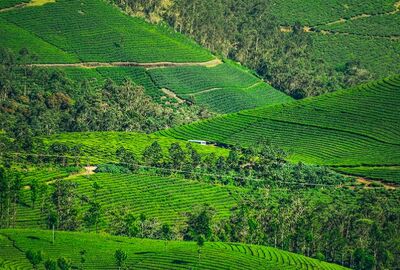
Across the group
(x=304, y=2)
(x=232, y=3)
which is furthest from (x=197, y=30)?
(x=304, y=2)

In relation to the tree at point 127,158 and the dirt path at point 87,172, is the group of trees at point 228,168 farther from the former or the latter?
the dirt path at point 87,172

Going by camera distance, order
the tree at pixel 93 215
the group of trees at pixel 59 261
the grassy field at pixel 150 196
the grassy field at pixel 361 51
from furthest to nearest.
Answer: the grassy field at pixel 361 51
the grassy field at pixel 150 196
the tree at pixel 93 215
the group of trees at pixel 59 261

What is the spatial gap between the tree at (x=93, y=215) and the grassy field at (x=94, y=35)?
47333mm

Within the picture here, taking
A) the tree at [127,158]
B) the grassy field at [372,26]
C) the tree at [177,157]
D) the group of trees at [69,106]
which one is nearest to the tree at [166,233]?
the tree at [127,158]

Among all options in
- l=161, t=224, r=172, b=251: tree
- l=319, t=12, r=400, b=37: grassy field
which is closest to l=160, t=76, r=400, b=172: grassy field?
l=161, t=224, r=172, b=251: tree

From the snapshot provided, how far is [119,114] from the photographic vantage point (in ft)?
424

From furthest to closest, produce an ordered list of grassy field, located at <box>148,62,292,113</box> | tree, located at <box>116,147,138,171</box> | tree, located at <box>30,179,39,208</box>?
grassy field, located at <box>148,62,292,113</box> → tree, located at <box>116,147,138,171</box> → tree, located at <box>30,179,39,208</box>

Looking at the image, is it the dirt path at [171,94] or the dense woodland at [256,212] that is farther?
the dirt path at [171,94]

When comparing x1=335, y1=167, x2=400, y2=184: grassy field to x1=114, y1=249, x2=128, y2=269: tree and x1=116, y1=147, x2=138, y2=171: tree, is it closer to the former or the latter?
x1=116, y1=147, x2=138, y2=171: tree

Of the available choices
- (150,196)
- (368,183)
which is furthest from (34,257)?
(368,183)

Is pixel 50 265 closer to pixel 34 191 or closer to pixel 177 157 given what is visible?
pixel 34 191

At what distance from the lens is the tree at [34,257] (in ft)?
264

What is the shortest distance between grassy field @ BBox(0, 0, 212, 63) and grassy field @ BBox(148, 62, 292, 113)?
2867mm

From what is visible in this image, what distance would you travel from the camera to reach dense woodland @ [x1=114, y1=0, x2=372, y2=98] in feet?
516
